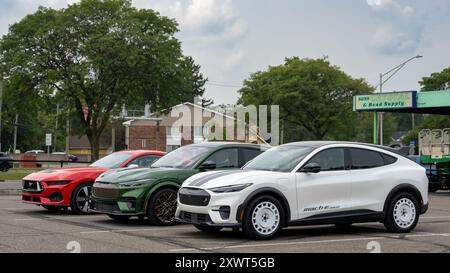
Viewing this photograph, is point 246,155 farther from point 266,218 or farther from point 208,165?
point 266,218

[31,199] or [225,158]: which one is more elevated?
[225,158]

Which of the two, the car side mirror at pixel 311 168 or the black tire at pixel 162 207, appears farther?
the black tire at pixel 162 207

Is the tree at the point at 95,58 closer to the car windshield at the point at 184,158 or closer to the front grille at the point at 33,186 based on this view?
the front grille at the point at 33,186

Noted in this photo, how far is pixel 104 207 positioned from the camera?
12.6m

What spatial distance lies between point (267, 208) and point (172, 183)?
8.60 ft

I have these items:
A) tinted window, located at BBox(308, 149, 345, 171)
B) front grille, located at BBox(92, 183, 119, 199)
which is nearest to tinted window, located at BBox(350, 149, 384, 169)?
tinted window, located at BBox(308, 149, 345, 171)

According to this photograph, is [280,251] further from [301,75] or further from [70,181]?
[301,75]

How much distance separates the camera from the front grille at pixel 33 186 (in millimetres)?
14441

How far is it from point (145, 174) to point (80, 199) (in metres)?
2.68

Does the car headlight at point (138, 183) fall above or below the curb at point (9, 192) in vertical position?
above

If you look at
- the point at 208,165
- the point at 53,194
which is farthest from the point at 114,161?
the point at 208,165

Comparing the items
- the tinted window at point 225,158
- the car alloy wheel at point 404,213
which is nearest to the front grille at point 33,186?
the tinted window at point 225,158

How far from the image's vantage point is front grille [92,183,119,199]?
12312 millimetres

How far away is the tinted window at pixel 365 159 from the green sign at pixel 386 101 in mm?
19884
